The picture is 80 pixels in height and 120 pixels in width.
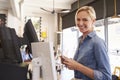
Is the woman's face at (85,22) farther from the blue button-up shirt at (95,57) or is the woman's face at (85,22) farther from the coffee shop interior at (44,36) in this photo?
the coffee shop interior at (44,36)

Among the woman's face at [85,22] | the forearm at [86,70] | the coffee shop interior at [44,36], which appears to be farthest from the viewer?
the woman's face at [85,22]

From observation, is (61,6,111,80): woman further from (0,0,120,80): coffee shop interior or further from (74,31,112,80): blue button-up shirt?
(0,0,120,80): coffee shop interior

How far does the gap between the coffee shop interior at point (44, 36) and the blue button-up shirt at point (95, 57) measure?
0.65ft

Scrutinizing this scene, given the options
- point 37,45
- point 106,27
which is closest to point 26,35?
point 37,45

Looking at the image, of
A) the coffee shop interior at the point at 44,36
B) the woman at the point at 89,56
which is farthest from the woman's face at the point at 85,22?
the coffee shop interior at the point at 44,36

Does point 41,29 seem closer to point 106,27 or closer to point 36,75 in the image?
point 106,27

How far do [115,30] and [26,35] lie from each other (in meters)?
4.78

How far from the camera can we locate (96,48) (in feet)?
4.66

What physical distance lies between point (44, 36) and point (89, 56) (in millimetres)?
9050

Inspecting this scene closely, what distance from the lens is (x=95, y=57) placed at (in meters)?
1.44

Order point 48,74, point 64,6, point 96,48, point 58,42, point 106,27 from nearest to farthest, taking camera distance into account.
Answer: point 48,74 → point 96,48 → point 106,27 → point 64,6 → point 58,42

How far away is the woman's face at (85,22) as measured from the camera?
60.1 inches

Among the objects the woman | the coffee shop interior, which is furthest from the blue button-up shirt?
the coffee shop interior

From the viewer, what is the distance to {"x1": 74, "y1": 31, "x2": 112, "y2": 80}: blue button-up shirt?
4.58 feet
